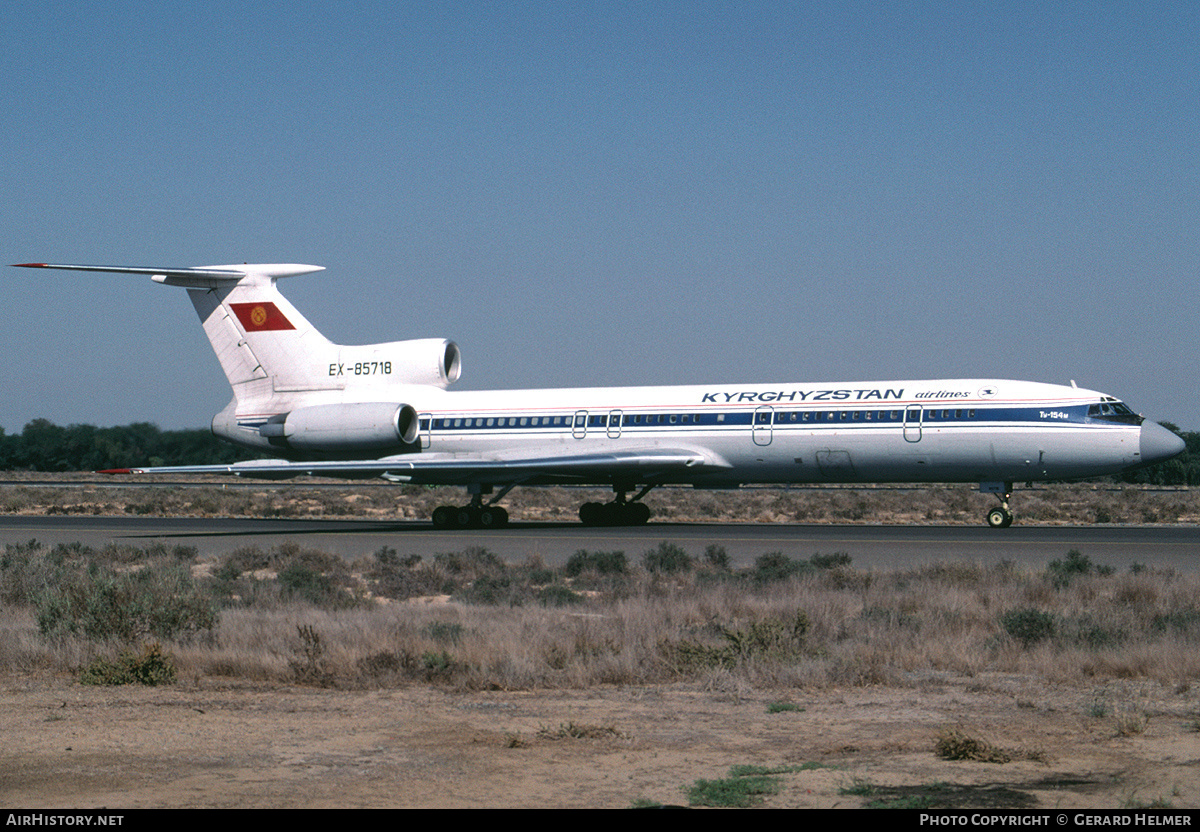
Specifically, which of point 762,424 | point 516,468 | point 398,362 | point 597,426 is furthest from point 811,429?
point 398,362

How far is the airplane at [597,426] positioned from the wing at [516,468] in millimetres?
53

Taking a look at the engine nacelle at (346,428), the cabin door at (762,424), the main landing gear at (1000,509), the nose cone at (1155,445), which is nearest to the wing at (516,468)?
the engine nacelle at (346,428)

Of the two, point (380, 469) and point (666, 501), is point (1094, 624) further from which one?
point (666, 501)

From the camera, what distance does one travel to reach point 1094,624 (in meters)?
12.9

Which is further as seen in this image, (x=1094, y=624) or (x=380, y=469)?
(x=380, y=469)

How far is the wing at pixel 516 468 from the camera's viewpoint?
30.8m

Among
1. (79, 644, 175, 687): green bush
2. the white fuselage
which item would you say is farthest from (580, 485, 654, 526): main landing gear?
(79, 644, 175, 687): green bush

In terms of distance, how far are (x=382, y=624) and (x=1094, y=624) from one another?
749 cm

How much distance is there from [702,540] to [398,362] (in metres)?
11.9

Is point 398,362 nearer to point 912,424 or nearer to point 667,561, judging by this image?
A: point 912,424

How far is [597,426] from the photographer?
107 ft

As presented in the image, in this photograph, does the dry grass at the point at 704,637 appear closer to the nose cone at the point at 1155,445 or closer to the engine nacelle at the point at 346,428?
the nose cone at the point at 1155,445

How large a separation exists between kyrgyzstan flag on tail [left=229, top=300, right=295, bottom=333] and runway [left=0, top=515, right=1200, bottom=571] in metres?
5.59
